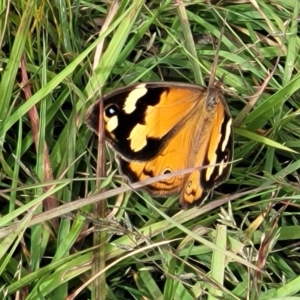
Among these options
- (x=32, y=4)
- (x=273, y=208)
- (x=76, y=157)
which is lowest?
(x=273, y=208)

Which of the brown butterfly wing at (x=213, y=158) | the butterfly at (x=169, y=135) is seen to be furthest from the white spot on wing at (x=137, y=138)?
the brown butterfly wing at (x=213, y=158)

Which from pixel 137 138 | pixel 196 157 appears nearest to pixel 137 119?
pixel 137 138

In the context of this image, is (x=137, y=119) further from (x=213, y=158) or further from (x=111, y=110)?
(x=213, y=158)

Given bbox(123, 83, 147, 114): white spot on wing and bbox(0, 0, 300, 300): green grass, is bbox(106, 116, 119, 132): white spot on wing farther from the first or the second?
bbox(0, 0, 300, 300): green grass

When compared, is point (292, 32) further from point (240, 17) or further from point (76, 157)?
point (76, 157)

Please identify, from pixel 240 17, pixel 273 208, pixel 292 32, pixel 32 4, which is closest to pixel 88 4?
pixel 32 4
